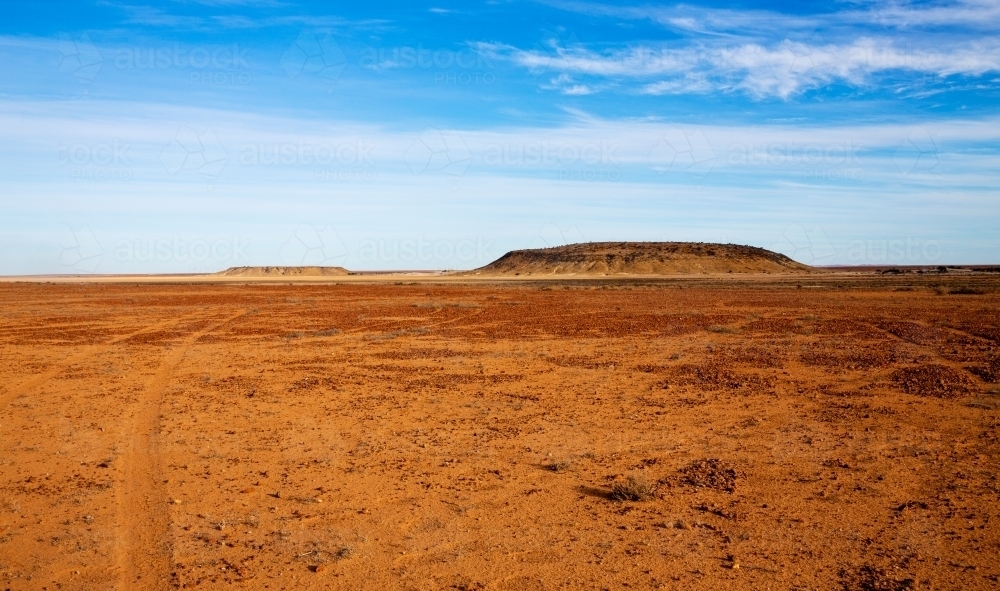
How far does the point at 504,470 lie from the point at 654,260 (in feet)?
459

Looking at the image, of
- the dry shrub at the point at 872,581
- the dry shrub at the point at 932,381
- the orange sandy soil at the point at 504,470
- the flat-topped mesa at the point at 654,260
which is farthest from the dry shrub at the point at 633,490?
the flat-topped mesa at the point at 654,260

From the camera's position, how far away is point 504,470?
29.1 ft

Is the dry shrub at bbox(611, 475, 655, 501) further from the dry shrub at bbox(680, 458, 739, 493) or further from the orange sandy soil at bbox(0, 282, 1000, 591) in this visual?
the dry shrub at bbox(680, 458, 739, 493)

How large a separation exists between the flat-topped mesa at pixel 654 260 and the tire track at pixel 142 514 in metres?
129

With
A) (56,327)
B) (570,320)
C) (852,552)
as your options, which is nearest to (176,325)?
(56,327)

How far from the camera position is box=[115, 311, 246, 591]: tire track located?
5.94 m

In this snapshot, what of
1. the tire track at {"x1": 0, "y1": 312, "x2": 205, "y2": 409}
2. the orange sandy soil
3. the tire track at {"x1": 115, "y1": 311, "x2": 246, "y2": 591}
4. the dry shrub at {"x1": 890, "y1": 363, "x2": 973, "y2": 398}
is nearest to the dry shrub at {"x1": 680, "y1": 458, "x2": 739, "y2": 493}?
the orange sandy soil

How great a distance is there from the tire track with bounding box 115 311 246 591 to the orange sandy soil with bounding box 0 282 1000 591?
0.09 ft

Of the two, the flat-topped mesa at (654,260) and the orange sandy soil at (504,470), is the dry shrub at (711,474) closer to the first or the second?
the orange sandy soil at (504,470)

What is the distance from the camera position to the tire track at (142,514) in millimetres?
5938

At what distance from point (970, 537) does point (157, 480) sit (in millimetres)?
8551

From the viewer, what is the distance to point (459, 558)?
6.28 metres

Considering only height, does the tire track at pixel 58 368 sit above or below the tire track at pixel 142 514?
above

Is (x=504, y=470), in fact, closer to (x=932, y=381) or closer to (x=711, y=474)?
(x=711, y=474)
